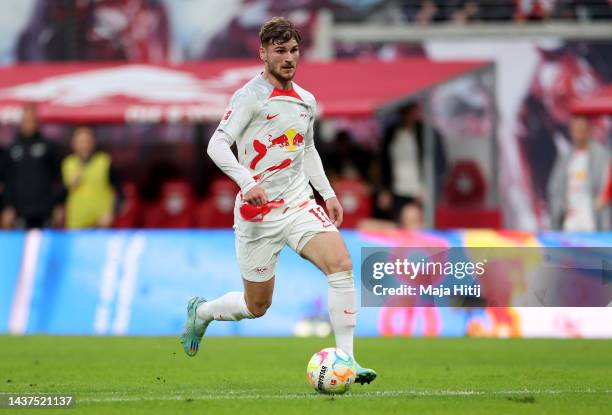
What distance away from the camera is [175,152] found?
70.1ft

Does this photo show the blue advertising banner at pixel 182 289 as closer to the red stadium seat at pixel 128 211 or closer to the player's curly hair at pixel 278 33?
the red stadium seat at pixel 128 211

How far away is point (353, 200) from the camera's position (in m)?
18.7

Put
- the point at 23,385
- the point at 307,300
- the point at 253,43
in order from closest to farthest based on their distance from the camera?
the point at 23,385, the point at 307,300, the point at 253,43

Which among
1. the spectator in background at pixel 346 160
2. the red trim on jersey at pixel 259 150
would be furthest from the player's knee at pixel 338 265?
the spectator in background at pixel 346 160

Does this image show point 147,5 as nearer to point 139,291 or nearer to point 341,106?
point 341,106

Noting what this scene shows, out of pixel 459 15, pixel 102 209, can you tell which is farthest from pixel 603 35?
pixel 102 209

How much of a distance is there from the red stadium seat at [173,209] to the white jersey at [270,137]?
34.9 ft

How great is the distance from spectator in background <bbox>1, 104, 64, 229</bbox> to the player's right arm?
28.4ft

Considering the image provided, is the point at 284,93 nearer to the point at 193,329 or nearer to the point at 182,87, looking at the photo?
the point at 193,329

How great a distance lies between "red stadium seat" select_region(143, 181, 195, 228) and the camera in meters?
19.9

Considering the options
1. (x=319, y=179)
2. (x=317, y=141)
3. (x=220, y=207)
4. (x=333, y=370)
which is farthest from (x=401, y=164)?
(x=333, y=370)

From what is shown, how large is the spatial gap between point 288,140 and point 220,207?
10421mm

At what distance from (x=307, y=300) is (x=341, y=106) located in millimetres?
3852

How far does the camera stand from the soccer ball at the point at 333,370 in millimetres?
8742
